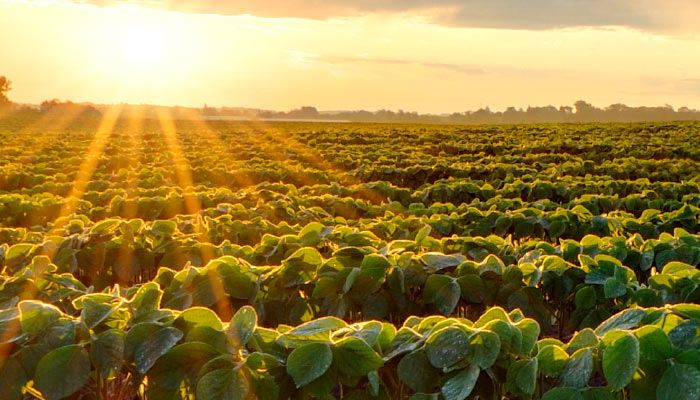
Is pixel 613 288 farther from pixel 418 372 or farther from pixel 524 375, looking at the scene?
pixel 418 372

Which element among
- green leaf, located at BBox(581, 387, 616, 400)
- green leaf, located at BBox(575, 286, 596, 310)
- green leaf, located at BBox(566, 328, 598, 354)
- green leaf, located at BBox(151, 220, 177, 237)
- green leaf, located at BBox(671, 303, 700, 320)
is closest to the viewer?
green leaf, located at BBox(581, 387, 616, 400)

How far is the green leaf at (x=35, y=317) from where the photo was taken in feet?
7.79

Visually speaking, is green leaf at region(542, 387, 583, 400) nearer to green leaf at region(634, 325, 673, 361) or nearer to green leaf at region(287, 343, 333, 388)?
green leaf at region(634, 325, 673, 361)

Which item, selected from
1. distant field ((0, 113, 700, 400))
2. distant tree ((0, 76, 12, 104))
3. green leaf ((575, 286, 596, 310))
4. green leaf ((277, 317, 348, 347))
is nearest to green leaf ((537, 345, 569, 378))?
distant field ((0, 113, 700, 400))

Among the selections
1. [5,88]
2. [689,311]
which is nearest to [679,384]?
[689,311]

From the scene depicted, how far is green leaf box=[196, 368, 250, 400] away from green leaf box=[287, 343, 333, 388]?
0.15m

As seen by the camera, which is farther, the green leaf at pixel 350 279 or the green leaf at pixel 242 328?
the green leaf at pixel 350 279

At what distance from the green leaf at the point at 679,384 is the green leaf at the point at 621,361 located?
0.09 meters

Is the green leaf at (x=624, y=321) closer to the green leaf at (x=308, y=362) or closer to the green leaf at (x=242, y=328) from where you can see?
the green leaf at (x=308, y=362)

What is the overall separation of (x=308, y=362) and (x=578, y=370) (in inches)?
32.1

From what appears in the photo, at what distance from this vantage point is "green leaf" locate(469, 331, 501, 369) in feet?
7.11

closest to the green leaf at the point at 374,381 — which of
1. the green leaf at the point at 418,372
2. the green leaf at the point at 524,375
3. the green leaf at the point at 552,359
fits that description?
the green leaf at the point at 418,372

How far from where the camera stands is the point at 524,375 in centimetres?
220

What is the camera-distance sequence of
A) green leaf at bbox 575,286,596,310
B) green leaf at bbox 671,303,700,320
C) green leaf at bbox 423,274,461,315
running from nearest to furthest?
green leaf at bbox 671,303,700,320
green leaf at bbox 423,274,461,315
green leaf at bbox 575,286,596,310
